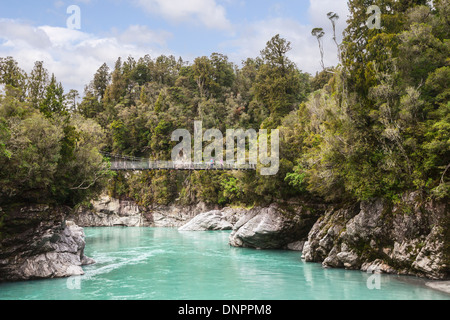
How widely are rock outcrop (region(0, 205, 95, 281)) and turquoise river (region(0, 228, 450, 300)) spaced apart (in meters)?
0.54

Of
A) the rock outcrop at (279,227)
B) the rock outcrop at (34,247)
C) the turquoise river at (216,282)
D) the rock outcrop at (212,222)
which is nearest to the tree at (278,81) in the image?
the rock outcrop at (212,222)

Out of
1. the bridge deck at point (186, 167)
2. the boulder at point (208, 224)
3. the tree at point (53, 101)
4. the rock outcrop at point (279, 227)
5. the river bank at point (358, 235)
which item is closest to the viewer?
the river bank at point (358, 235)

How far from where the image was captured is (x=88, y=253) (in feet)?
61.3

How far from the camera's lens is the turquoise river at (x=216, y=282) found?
9891mm

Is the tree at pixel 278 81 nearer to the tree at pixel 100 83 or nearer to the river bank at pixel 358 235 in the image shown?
the river bank at pixel 358 235

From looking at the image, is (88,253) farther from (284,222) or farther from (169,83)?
(169,83)

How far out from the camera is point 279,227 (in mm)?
18531

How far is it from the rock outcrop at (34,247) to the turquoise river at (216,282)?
0.54 meters

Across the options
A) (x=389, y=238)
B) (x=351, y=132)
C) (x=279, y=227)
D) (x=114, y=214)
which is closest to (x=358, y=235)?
(x=389, y=238)

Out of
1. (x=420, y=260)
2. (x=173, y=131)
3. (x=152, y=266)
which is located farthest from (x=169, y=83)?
(x=420, y=260)

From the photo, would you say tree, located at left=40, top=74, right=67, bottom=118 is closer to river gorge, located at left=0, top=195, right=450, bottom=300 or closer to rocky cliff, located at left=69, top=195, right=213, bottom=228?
river gorge, located at left=0, top=195, right=450, bottom=300

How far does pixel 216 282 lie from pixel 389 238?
5985 millimetres

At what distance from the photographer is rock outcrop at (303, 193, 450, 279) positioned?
10.6 m

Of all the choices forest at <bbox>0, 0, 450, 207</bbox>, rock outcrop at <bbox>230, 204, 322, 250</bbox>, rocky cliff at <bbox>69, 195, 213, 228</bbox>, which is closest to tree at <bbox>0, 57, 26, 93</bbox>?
forest at <bbox>0, 0, 450, 207</bbox>
